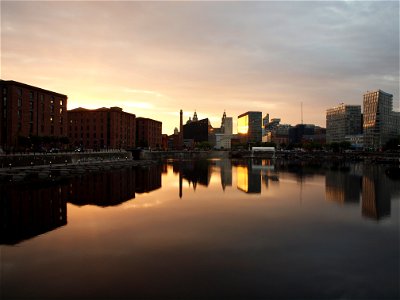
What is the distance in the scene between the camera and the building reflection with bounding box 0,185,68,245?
27.6 m

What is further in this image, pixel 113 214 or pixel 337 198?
pixel 337 198

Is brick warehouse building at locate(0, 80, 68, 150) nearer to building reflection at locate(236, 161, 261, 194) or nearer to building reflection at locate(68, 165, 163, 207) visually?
building reflection at locate(68, 165, 163, 207)

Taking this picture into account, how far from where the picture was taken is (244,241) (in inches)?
1004

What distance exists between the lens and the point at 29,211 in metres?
34.9

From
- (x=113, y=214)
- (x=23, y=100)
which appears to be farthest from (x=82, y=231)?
(x=23, y=100)

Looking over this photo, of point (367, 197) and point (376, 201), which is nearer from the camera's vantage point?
point (376, 201)

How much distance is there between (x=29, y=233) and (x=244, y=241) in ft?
59.2

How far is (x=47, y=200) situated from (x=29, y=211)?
6600 mm

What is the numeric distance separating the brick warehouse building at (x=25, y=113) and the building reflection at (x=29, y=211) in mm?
39280

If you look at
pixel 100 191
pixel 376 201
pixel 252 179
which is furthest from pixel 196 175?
pixel 376 201

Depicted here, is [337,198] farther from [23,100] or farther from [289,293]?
[23,100]

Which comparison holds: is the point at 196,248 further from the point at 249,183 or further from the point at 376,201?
the point at 249,183

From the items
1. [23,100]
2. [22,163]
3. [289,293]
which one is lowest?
[289,293]

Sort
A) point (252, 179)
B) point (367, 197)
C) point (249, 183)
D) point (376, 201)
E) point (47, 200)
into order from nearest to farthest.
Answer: point (47, 200), point (376, 201), point (367, 197), point (249, 183), point (252, 179)
